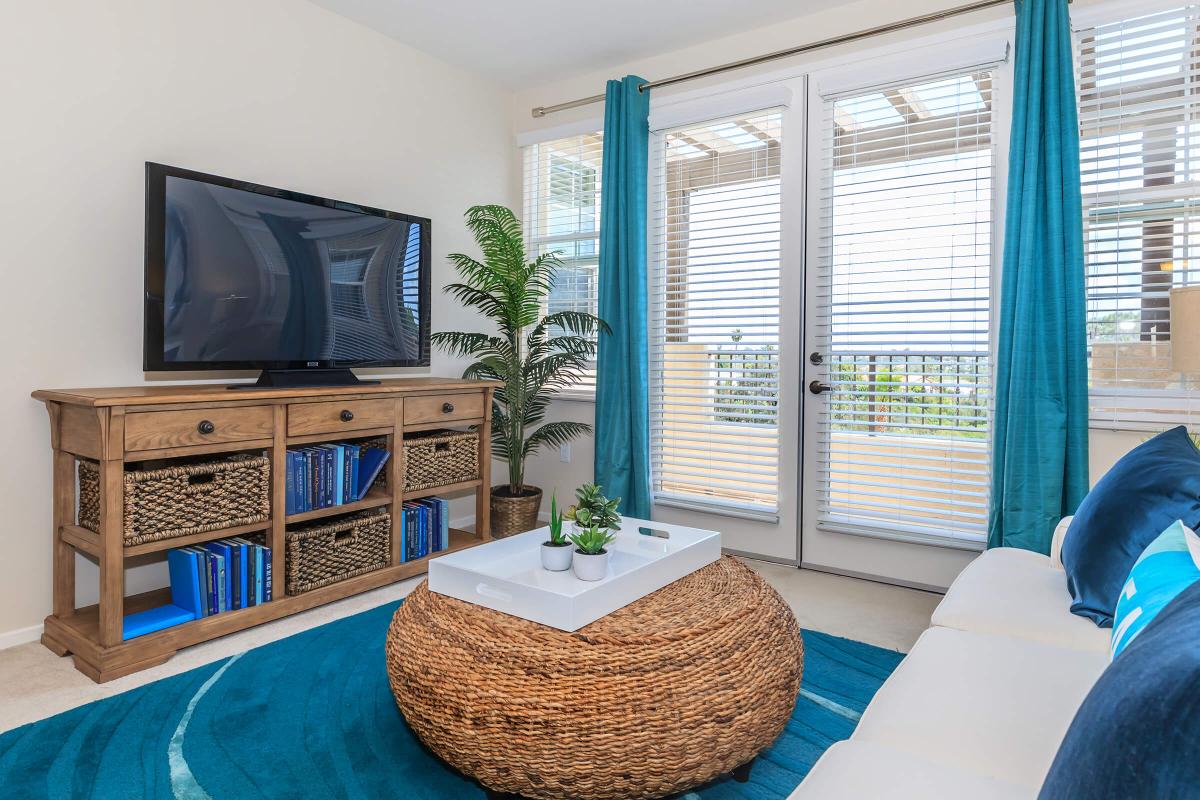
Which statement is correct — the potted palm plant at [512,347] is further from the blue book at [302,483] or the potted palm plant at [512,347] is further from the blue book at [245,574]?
the blue book at [245,574]

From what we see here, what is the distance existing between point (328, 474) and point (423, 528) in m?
0.56

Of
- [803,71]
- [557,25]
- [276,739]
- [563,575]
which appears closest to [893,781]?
[563,575]

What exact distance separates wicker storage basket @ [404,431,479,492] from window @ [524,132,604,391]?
3.04ft

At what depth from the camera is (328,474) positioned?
9.20ft

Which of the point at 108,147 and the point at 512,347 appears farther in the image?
the point at 512,347

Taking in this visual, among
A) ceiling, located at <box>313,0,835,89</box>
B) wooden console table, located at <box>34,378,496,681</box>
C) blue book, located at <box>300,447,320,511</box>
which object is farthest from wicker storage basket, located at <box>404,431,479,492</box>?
→ ceiling, located at <box>313,0,835,89</box>

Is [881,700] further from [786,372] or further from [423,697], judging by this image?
[786,372]

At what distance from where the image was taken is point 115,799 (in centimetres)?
159

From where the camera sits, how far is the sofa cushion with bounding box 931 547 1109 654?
153 cm

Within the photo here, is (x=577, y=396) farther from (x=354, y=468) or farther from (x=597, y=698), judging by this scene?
(x=597, y=698)

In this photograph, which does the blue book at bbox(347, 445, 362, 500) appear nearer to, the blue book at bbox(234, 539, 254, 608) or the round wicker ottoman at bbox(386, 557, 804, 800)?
the blue book at bbox(234, 539, 254, 608)

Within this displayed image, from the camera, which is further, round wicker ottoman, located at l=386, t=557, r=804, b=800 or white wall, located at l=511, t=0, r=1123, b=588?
white wall, located at l=511, t=0, r=1123, b=588

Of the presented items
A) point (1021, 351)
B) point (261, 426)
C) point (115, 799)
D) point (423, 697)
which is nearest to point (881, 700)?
point (423, 697)

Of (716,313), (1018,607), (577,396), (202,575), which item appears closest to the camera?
(1018,607)
